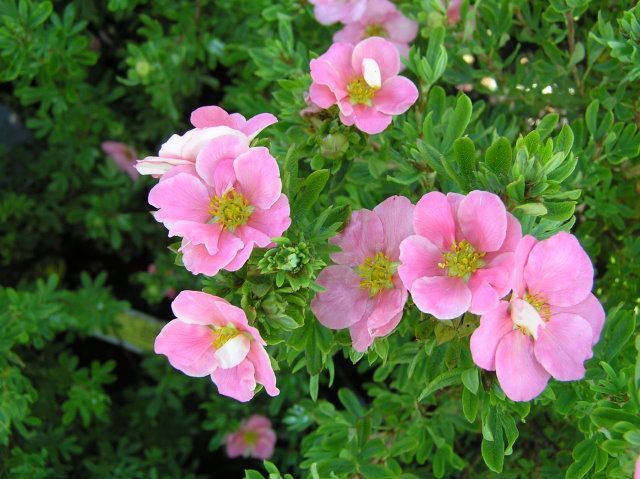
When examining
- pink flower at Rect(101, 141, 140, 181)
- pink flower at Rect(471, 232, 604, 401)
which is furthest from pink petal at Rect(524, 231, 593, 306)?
pink flower at Rect(101, 141, 140, 181)

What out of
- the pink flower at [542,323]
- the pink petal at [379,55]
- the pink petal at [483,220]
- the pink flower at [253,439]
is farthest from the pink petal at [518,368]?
the pink flower at [253,439]

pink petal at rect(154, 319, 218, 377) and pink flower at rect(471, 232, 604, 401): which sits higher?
pink flower at rect(471, 232, 604, 401)

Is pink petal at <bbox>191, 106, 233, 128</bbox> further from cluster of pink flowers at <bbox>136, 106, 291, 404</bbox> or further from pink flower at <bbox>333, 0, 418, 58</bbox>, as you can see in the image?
pink flower at <bbox>333, 0, 418, 58</bbox>

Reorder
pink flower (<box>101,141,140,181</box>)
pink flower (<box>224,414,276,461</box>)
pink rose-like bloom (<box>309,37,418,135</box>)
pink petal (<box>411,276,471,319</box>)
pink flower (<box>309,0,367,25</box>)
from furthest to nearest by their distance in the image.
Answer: pink flower (<box>101,141,140,181</box>)
pink flower (<box>224,414,276,461</box>)
pink flower (<box>309,0,367,25</box>)
pink rose-like bloom (<box>309,37,418,135</box>)
pink petal (<box>411,276,471,319</box>)

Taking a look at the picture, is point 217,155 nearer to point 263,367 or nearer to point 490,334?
point 263,367

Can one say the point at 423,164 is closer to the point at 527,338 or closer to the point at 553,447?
the point at 527,338

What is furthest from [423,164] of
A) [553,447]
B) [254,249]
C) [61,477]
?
[61,477]

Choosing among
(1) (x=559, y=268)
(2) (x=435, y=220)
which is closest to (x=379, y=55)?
(2) (x=435, y=220)
